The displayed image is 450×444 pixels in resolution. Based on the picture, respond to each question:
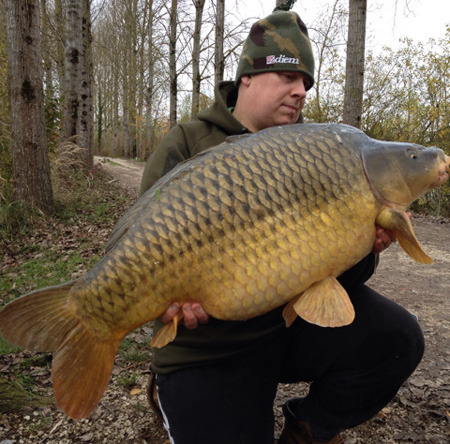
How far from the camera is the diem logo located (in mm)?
1526

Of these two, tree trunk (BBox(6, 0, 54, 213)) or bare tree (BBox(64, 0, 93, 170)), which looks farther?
bare tree (BBox(64, 0, 93, 170))

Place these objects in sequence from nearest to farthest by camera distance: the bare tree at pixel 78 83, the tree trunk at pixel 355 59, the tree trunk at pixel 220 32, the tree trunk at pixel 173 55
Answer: the tree trunk at pixel 355 59, the bare tree at pixel 78 83, the tree trunk at pixel 220 32, the tree trunk at pixel 173 55

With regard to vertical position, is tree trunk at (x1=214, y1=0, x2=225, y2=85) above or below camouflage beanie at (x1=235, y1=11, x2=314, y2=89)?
above

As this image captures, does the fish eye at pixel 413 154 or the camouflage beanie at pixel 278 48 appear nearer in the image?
the fish eye at pixel 413 154

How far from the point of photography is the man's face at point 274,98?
4.99ft

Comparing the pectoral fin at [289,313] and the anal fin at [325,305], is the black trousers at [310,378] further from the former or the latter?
the anal fin at [325,305]

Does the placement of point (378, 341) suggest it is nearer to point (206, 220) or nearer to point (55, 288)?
point (206, 220)

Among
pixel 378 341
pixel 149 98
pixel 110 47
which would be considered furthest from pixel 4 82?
pixel 110 47

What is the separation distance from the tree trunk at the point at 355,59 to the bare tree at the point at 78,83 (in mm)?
4453

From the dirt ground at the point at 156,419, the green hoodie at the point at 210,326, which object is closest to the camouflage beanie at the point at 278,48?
the green hoodie at the point at 210,326

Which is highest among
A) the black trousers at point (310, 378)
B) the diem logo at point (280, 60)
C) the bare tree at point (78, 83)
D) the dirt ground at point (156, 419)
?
the bare tree at point (78, 83)

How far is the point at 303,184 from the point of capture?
1131 millimetres

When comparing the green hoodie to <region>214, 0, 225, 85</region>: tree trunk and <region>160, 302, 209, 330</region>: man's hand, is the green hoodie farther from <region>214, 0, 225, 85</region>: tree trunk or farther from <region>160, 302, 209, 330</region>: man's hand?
<region>214, 0, 225, 85</region>: tree trunk

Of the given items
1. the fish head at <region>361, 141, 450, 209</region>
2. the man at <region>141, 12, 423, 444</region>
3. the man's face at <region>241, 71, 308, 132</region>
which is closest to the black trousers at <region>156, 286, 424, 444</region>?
the man at <region>141, 12, 423, 444</region>
